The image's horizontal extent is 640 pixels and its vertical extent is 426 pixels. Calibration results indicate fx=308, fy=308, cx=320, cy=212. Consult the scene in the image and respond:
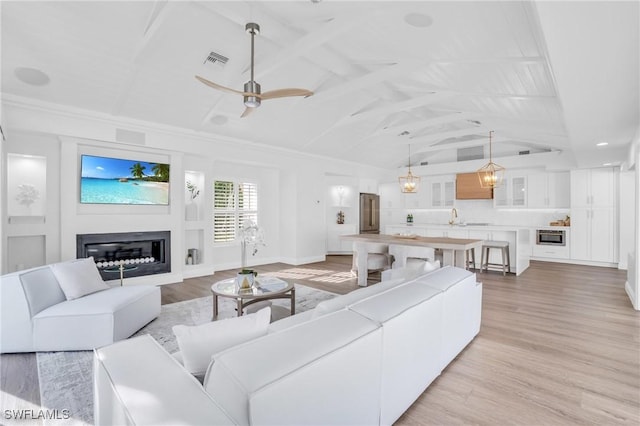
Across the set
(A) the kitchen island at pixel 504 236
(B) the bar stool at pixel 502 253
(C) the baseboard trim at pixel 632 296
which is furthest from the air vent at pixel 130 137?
(C) the baseboard trim at pixel 632 296

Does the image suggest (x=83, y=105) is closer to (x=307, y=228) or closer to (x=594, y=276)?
(x=307, y=228)

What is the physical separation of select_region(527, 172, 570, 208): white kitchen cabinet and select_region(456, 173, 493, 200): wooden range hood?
98cm

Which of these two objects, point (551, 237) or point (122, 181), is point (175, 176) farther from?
point (551, 237)

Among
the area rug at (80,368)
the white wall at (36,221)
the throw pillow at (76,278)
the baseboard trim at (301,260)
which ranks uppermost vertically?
the white wall at (36,221)

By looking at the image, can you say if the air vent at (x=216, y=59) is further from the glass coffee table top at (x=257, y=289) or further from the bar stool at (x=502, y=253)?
the bar stool at (x=502, y=253)

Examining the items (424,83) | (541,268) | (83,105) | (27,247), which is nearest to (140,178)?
(83,105)

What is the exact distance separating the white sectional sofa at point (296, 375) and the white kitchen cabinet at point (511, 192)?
7963mm

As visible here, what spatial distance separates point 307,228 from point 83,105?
4965mm

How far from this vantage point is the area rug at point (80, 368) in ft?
6.62

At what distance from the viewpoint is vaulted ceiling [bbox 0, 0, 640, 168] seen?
2.62 metres

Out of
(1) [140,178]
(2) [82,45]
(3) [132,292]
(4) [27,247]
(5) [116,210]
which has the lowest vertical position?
(3) [132,292]

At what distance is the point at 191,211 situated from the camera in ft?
20.4

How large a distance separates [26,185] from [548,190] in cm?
1084

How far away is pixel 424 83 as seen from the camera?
17.0ft
